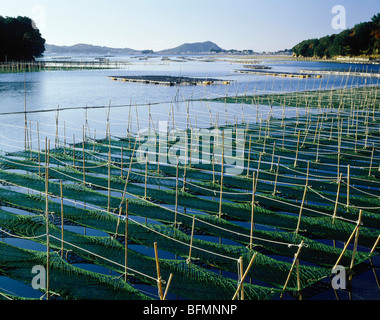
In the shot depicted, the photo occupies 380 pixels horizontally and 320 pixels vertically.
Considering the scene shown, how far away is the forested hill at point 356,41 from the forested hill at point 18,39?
4048 centimetres

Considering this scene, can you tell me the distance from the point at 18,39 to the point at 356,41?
143ft

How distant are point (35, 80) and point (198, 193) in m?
25.6

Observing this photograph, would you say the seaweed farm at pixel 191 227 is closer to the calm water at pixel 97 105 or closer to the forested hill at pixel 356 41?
the calm water at pixel 97 105

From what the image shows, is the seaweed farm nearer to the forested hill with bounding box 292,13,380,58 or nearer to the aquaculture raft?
the aquaculture raft

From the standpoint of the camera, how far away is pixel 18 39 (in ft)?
121

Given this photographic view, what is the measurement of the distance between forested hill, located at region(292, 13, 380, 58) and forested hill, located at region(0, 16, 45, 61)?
4048 centimetres

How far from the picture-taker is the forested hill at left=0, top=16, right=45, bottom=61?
35750 millimetres

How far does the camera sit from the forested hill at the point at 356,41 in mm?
55094

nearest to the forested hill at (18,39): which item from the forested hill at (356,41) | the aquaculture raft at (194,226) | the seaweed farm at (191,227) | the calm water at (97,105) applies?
the calm water at (97,105)

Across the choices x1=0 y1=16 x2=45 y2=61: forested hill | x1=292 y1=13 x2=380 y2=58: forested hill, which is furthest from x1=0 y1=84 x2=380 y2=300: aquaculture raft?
x1=292 y1=13 x2=380 y2=58: forested hill

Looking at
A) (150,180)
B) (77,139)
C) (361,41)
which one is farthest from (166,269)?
(361,41)

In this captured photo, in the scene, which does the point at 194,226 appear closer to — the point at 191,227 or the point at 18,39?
the point at 191,227

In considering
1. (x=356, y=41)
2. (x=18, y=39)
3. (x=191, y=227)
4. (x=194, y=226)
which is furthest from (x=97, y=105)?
(x=356, y=41)
